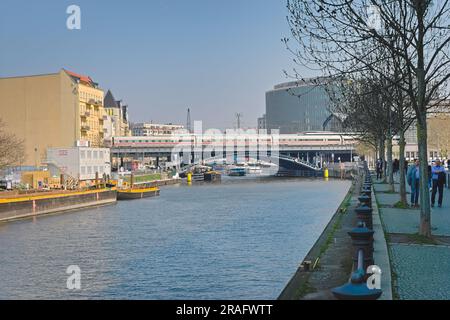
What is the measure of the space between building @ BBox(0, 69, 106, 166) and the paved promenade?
71687 mm

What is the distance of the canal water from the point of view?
16156mm

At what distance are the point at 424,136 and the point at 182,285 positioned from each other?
6.95m

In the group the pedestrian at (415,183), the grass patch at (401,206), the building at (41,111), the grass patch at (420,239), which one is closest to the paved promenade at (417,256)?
the grass patch at (420,239)

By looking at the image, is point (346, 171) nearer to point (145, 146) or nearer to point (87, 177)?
point (145, 146)

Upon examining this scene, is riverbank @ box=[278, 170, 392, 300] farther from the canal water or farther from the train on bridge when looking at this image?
the train on bridge

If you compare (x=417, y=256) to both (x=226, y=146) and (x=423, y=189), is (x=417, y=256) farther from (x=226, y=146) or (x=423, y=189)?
(x=226, y=146)

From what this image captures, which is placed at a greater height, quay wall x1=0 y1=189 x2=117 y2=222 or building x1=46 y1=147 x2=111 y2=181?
building x1=46 y1=147 x2=111 y2=181

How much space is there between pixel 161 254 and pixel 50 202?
991 inches

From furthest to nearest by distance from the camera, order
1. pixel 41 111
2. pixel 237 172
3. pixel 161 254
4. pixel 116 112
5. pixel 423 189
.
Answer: pixel 116 112
pixel 237 172
pixel 41 111
pixel 161 254
pixel 423 189

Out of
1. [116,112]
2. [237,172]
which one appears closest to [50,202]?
[237,172]

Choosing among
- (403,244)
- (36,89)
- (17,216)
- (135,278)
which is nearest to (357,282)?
(403,244)

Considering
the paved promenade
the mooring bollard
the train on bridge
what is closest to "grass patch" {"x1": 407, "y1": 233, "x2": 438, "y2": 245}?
the paved promenade

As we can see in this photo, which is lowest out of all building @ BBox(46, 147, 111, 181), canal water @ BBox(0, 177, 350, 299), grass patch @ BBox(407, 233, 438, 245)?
canal water @ BBox(0, 177, 350, 299)

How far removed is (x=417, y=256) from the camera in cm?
1205
